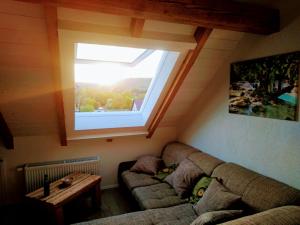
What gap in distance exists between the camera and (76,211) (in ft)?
9.26

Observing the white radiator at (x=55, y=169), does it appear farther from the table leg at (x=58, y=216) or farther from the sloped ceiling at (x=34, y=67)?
the table leg at (x=58, y=216)

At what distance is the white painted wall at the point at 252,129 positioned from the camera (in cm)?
187

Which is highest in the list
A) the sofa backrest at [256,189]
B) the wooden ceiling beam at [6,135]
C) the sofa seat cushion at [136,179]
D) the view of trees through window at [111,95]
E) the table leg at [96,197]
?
the view of trees through window at [111,95]

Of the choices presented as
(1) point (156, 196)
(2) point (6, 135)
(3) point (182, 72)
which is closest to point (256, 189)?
(1) point (156, 196)

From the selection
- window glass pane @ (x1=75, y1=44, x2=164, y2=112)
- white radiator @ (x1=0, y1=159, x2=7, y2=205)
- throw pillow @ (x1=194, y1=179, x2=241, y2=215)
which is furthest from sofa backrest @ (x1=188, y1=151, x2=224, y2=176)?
white radiator @ (x1=0, y1=159, x2=7, y2=205)

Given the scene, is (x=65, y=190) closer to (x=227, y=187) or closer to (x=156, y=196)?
(x=156, y=196)

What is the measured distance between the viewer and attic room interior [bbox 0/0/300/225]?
5.56 feet

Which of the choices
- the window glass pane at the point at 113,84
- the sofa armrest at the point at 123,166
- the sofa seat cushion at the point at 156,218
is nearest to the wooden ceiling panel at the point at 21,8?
the window glass pane at the point at 113,84

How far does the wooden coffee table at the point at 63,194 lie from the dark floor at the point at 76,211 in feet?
0.48

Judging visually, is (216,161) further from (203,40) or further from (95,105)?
(95,105)

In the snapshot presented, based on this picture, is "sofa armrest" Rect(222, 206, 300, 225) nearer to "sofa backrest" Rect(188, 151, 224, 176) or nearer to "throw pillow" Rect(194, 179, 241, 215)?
"throw pillow" Rect(194, 179, 241, 215)

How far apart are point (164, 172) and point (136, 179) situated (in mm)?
421

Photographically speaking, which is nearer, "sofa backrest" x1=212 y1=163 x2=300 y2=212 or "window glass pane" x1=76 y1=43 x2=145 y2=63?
"sofa backrest" x1=212 y1=163 x2=300 y2=212

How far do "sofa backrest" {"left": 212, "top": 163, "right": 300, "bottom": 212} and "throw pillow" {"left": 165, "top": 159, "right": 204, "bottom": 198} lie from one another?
0.88 ft
